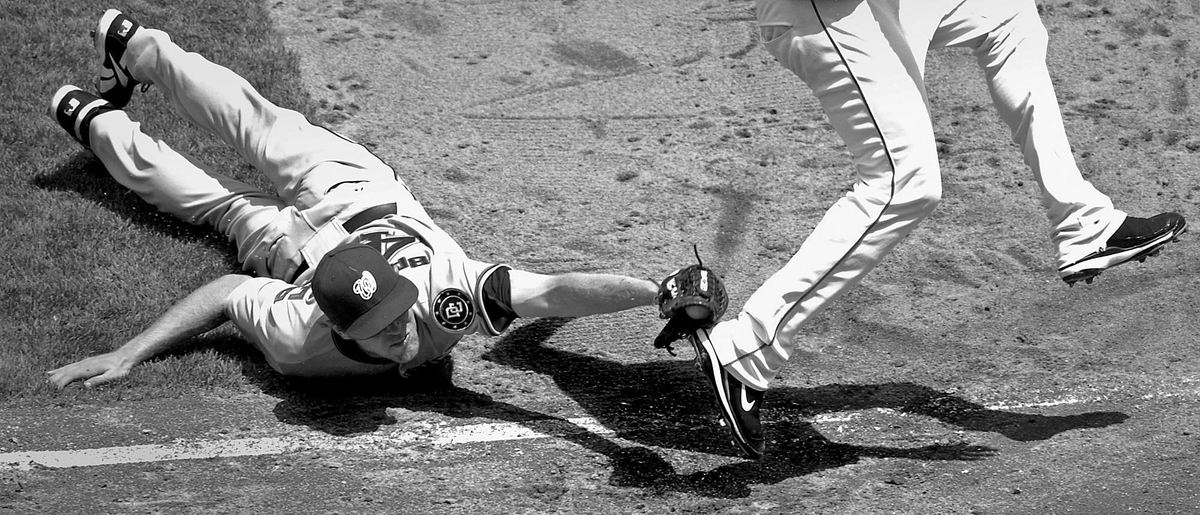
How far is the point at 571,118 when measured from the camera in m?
5.99

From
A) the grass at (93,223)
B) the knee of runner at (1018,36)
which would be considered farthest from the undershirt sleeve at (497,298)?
the knee of runner at (1018,36)

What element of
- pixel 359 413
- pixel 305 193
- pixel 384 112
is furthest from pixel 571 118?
pixel 359 413

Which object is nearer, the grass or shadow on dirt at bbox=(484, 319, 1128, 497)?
shadow on dirt at bbox=(484, 319, 1128, 497)

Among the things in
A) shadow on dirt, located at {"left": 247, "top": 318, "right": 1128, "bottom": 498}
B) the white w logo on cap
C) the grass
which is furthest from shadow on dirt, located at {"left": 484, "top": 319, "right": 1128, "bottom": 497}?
the grass

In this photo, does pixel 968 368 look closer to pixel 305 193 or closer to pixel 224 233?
pixel 305 193

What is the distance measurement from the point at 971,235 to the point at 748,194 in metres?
0.92

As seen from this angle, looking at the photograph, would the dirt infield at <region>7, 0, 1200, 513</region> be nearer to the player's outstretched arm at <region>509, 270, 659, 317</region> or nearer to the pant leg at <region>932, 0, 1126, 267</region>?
the player's outstretched arm at <region>509, 270, 659, 317</region>

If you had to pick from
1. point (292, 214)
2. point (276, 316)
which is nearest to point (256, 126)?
point (292, 214)

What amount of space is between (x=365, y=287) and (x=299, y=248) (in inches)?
38.1

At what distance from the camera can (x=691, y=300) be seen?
3.41 metres

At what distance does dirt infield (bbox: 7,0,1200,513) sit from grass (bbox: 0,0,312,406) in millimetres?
176

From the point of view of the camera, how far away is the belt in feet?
14.7

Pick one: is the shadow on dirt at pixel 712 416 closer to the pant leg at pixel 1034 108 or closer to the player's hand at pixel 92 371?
the pant leg at pixel 1034 108

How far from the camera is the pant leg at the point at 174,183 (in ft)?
16.0
